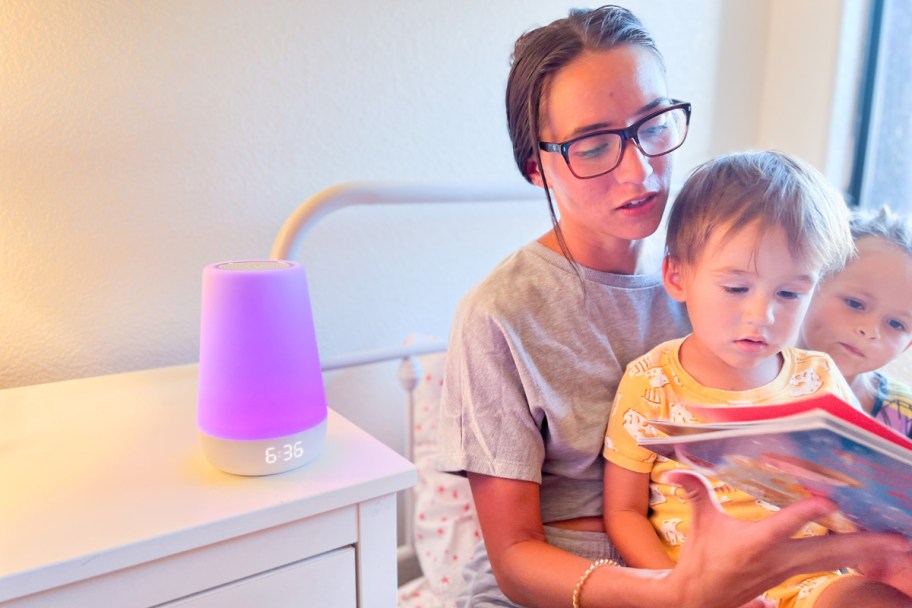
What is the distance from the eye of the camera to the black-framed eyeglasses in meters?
0.91

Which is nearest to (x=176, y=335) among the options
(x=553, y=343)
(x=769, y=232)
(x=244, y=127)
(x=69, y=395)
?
(x=69, y=395)

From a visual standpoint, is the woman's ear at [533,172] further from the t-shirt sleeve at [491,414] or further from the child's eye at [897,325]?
the child's eye at [897,325]

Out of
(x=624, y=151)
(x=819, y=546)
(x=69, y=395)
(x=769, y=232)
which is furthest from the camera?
(x=69, y=395)

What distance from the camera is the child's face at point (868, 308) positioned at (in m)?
0.98

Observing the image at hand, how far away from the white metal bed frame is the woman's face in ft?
1.05

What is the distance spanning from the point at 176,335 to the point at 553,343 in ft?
2.11

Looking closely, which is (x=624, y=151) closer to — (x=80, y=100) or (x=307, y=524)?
(x=307, y=524)

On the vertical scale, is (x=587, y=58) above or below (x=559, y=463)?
above

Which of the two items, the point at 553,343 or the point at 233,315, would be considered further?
the point at 553,343

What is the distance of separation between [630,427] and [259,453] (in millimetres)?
465

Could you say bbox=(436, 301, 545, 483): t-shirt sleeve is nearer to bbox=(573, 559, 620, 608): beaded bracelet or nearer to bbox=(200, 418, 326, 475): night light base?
bbox=(573, 559, 620, 608): beaded bracelet

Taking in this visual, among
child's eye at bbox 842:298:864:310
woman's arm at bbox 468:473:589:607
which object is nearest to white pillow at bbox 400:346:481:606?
woman's arm at bbox 468:473:589:607

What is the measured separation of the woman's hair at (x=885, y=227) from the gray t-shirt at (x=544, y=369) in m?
0.30

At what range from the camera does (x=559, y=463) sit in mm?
1001
